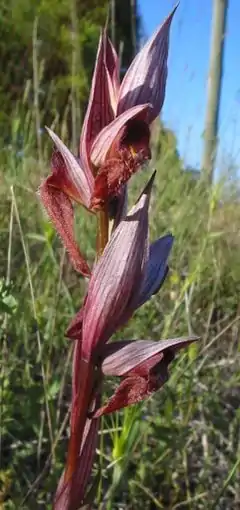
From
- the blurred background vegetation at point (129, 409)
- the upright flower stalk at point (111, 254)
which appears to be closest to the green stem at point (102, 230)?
the upright flower stalk at point (111, 254)

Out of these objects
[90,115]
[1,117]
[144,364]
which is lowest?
[1,117]

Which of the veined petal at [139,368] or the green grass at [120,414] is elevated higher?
the veined petal at [139,368]

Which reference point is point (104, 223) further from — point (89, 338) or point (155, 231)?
point (155, 231)

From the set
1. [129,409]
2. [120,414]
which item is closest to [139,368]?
[129,409]

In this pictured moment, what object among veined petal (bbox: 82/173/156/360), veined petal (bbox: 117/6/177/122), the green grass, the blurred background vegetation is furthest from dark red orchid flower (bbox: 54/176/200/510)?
the green grass

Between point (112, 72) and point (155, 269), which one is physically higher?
point (112, 72)

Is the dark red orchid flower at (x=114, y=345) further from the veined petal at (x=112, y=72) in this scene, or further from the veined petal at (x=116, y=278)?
the veined petal at (x=112, y=72)

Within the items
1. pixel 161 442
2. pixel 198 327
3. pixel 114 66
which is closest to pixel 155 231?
pixel 198 327

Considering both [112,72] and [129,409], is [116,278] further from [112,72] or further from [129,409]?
[129,409]
